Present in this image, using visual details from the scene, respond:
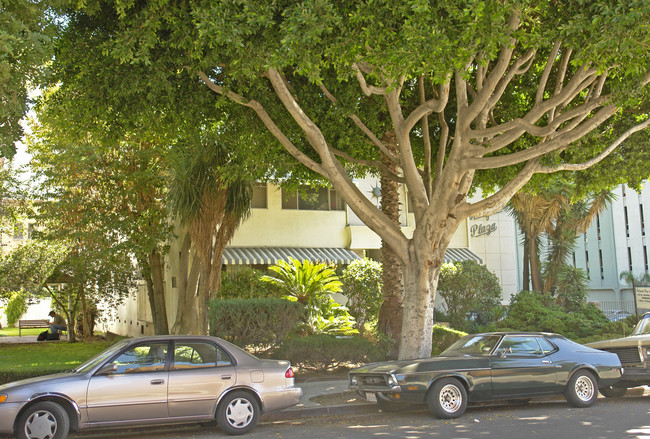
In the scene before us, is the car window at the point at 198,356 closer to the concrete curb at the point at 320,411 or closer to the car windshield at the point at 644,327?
the concrete curb at the point at 320,411

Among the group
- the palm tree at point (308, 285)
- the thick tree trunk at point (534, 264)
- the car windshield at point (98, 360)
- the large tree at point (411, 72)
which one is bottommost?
the car windshield at point (98, 360)

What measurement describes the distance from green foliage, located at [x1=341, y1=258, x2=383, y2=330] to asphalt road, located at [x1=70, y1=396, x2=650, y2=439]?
944 centimetres

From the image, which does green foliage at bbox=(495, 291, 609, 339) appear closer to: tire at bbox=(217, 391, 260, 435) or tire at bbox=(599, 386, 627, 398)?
tire at bbox=(599, 386, 627, 398)

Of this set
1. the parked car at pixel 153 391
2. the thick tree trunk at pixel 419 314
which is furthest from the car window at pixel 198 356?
the thick tree trunk at pixel 419 314

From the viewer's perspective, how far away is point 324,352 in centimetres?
1298

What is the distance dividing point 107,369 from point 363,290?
1228 centimetres

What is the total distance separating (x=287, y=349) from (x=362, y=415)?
361 cm

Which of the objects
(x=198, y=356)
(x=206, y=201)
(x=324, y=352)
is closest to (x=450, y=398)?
(x=198, y=356)

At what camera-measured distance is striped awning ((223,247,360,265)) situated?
2052cm

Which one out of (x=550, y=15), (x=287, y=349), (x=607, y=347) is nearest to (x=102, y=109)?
(x=287, y=349)

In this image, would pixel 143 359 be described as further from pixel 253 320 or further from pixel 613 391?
pixel 613 391

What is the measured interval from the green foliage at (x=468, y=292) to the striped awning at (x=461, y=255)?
3704mm

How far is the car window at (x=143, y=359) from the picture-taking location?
774 centimetres

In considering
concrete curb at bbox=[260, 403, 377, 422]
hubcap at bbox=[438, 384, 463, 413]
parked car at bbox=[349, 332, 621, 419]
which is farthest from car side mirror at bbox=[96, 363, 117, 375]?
hubcap at bbox=[438, 384, 463, 413]
